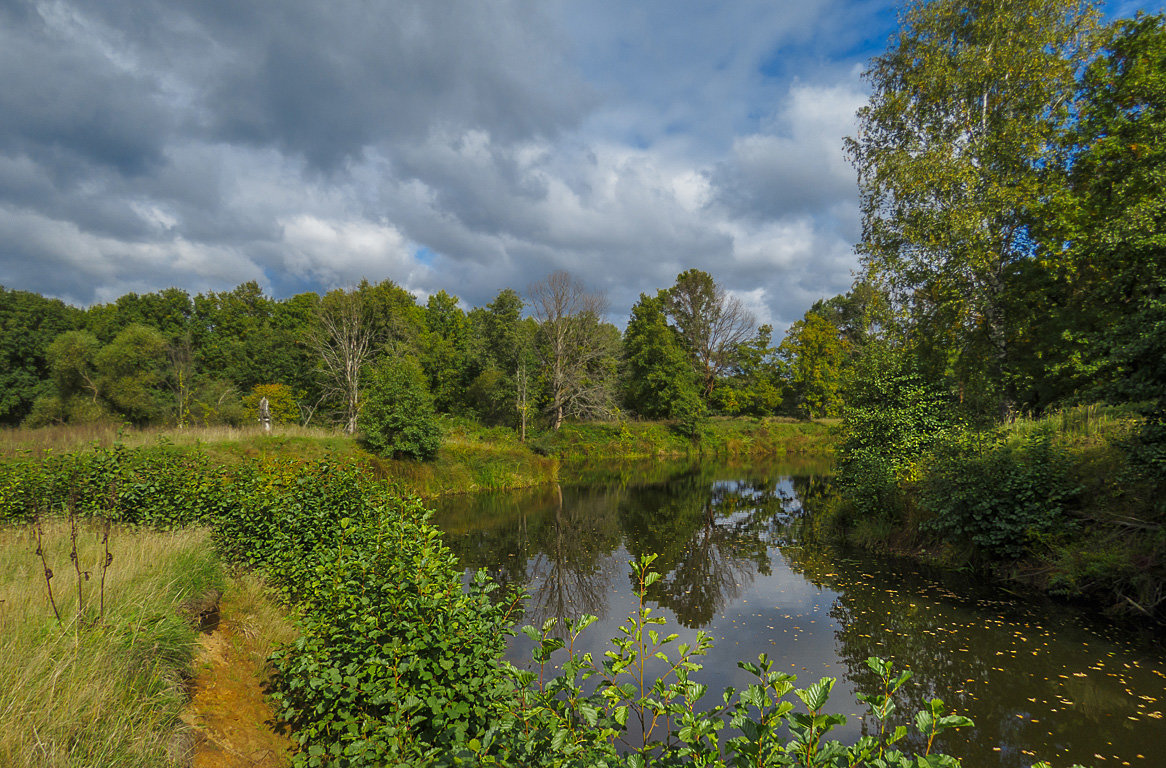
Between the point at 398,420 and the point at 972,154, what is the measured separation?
1836 cm

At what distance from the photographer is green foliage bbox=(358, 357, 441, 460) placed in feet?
60.3

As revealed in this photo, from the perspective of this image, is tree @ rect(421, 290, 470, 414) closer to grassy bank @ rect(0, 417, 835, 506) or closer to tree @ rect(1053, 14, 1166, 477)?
grassy bank @ rect(0, 417, 835, 506)

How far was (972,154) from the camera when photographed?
12.2 m

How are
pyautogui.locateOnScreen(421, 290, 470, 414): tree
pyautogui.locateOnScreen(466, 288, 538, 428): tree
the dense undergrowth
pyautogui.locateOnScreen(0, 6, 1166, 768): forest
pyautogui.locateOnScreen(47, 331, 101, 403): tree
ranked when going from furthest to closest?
pyautogui.locateOnScreen(421, 290, 470, 414): tree → pyautogui.locateOnScreen(466, 288, 538, 428): tree → pyautogui.locateOnScreen(47, 331, 101, 403): tree → the dense undergrowth → pyautogui.locateOnScreen(0, 6, 1166, 768): forest

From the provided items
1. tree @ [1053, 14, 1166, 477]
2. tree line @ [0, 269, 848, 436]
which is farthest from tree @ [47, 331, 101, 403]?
tree @ [1053, 14, 1166, 477]

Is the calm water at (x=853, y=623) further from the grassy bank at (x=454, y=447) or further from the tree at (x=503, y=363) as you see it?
the tree at (x=503, y=363)

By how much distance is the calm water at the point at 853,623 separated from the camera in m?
5.19

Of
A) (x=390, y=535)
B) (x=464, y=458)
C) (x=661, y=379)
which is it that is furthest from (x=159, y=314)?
(x=390, y=535)

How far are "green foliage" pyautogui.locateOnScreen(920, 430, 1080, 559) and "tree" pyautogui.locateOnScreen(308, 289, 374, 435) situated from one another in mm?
25240

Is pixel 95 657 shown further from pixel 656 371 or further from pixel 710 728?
pixel 656 371

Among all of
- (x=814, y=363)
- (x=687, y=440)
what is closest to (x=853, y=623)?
(x=687, y=440)

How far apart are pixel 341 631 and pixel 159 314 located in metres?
48.8

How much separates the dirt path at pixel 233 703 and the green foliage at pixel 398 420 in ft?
42.7

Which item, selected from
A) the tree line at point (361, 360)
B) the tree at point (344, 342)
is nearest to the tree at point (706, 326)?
the tree line at point (361, 360)
